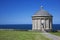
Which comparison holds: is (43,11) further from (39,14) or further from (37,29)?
(37,29)

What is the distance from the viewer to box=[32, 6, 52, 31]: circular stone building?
56.2m

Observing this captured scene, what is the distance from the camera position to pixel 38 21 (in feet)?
187

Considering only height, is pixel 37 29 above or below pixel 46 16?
below

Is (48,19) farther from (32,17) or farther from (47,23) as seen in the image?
(32,17)

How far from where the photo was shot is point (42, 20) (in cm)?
5694

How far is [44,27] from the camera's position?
57812mm

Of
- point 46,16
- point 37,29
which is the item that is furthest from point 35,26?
point 46,16

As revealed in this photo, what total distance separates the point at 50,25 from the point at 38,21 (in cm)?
444

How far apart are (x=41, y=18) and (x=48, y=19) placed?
233 cm

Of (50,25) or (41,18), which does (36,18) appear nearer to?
(41,18)

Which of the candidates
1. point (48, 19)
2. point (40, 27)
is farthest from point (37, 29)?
point (48, 19)

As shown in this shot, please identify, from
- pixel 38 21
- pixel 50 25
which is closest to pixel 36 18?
pixel 38 21

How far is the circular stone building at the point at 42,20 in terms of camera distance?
5616 cm

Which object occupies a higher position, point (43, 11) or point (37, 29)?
point (43, 11)
